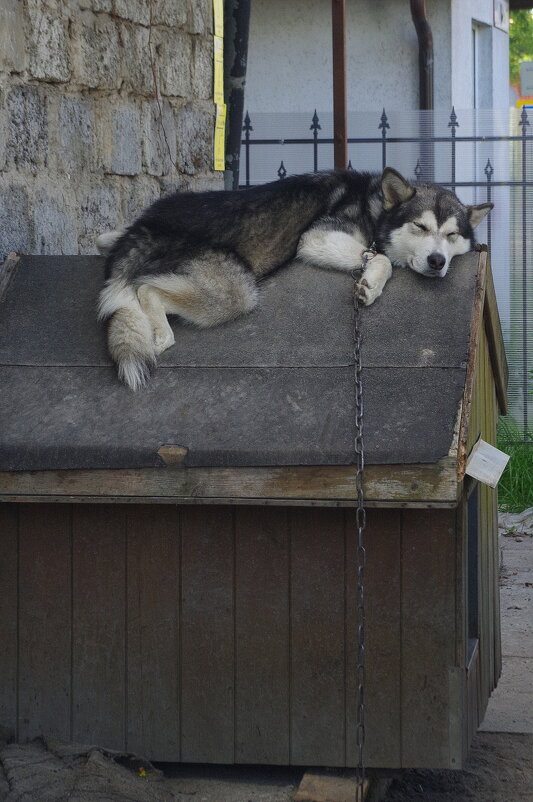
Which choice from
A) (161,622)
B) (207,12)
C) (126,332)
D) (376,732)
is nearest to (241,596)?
(161,622)

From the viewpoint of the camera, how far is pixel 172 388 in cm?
331

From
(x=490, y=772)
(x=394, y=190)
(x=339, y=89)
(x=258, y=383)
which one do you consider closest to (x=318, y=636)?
(x=258, y=383)

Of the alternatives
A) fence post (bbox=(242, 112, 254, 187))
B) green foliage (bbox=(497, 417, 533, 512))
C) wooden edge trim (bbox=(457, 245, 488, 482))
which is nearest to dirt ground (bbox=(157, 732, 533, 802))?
wooden edge trim (bbox=(457, 245, 488, 482))

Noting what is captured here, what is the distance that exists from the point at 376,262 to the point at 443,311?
33cm

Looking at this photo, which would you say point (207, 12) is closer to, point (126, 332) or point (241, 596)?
point (126, 332)

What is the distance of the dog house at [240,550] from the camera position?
3061 mm

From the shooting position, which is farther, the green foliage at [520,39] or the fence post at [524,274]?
the green foliage at [520,39]

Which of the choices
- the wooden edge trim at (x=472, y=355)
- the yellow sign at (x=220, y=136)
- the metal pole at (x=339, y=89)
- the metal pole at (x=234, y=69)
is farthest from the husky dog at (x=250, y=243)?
the metal pole at (x=339, y=89)

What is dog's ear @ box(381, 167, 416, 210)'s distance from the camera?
3982 millimetres

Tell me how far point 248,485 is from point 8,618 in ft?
2.98

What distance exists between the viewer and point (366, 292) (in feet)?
11.6

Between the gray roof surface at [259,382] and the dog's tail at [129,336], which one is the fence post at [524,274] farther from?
the dog's tail at [129,336]

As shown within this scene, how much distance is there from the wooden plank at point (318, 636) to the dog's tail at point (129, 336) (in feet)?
2.09

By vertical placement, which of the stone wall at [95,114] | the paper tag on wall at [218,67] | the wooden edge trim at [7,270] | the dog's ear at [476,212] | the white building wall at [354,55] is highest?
the white building wall at [354,55]
